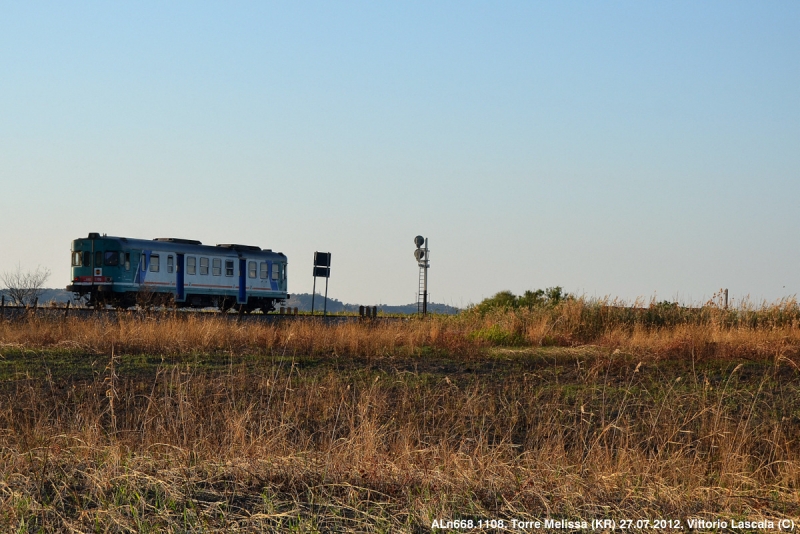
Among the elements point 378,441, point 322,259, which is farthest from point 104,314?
point 378,441

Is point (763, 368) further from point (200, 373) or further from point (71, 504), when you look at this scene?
point (71, 504)

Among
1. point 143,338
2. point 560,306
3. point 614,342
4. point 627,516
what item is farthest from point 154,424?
point 560,306

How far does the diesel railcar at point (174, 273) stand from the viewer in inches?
1223

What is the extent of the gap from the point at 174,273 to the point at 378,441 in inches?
1093

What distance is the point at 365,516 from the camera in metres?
4.70

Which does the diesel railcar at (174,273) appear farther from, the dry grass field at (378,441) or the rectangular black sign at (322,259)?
the dry grass field at (378,441)

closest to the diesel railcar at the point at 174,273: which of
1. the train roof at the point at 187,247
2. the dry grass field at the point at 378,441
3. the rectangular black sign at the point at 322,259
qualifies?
the train roof at the point at 187,247

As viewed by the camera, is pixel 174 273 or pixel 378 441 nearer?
pixel 378 441

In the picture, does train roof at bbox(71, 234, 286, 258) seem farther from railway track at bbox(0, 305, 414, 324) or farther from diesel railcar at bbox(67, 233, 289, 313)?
railway track at bbox(0, 305, 414, 324)

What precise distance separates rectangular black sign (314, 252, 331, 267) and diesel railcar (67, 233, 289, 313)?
5.55 m

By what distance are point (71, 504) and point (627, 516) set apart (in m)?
3.01

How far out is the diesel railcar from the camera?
31.1 m

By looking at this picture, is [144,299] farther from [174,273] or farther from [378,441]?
[378,441]

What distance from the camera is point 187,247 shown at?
33.2m
